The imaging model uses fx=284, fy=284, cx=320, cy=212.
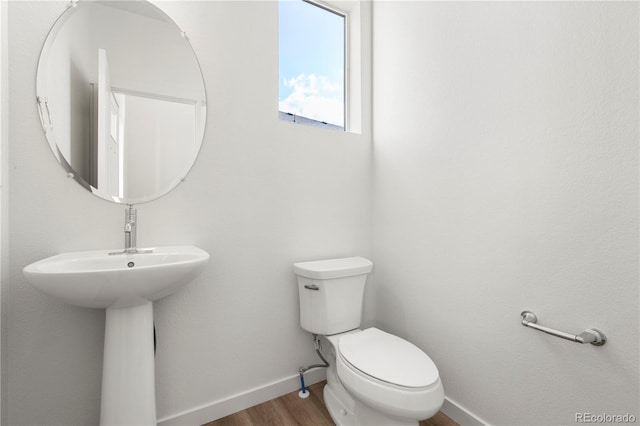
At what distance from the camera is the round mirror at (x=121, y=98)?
1.08 meters

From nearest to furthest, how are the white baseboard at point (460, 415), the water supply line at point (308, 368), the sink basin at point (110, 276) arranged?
1. the sink basin at point (110, 276)
2. the white baseboard at point (460, 415)
3. the water supply line at point (308, 368)

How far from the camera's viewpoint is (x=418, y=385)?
969 mm

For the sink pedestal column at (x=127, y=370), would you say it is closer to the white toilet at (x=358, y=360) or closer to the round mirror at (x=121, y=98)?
the round mirror at (x=121, y=98)

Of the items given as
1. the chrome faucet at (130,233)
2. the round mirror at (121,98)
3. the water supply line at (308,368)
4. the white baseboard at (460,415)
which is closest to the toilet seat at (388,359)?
the water supply line at (308,368)

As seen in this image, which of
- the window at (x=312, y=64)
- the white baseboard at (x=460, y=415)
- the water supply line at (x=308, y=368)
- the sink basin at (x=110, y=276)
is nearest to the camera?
the sink basin at (x=110, y=276)

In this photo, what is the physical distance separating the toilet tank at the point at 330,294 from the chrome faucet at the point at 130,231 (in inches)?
28.9

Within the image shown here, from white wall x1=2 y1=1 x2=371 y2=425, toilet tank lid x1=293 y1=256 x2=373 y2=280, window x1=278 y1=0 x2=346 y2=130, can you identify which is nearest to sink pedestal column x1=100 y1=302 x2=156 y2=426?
white wall x1=2 y1=1 x2=371 y2=425

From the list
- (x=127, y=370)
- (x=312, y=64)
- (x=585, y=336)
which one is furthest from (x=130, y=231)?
(x=585, y=336)

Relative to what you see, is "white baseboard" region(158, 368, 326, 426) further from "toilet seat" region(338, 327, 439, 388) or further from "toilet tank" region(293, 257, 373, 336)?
"toilet seat" region(338, 327, 439, 388)

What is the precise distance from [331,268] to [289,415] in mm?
732

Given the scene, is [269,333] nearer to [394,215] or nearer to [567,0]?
[394,215]

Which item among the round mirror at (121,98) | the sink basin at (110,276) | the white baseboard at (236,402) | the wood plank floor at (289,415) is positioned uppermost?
the round mirror at (121,98)

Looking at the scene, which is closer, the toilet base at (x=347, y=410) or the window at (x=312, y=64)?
the toilet base at (x=347, y=410)

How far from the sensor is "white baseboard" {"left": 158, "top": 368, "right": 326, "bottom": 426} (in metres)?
1.28
